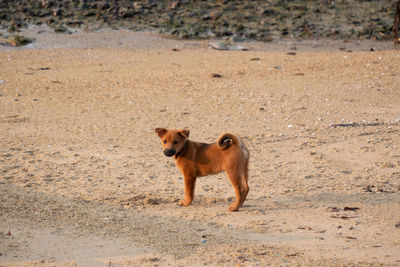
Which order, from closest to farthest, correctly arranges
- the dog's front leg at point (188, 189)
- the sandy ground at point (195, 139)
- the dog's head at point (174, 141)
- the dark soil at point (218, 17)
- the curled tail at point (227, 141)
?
1. the sandy ground at point (195, 139)
2. the curled tail at point (227, 141)
3. the dog's head at point (174, 141)
4. the dog's front leg at point (188, 189)
5. the dark soil at point (218, 17)

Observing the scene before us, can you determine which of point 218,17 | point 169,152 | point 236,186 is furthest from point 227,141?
point 218,17

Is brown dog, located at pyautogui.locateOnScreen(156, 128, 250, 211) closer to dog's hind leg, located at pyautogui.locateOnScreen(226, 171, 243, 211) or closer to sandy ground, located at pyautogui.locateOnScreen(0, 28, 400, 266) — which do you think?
dog's hind leg, located at pyautogui.locateOnScreen(226, 171, 243, 211)

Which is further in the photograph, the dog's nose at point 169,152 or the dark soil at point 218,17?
the dark soil at point 218,17

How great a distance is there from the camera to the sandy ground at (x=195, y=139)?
18.2 ft

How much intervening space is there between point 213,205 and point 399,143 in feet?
11.9

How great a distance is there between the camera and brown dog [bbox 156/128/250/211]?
6.39 meters

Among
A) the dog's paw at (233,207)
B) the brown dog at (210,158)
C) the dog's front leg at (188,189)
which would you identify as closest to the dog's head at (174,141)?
the brown dog at (210,158)

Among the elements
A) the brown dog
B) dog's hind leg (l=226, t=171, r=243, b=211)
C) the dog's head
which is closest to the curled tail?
the brown dog

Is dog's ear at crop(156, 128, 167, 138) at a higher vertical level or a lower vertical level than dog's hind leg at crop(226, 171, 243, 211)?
higher

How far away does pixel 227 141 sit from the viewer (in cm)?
643

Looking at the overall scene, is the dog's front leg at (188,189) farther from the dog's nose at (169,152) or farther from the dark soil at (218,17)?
the dark soil at (218,17)

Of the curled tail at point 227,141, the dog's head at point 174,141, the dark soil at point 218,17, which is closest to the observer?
the curled tail at point 227,141

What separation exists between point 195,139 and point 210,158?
9.23 feet

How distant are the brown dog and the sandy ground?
26 cm
